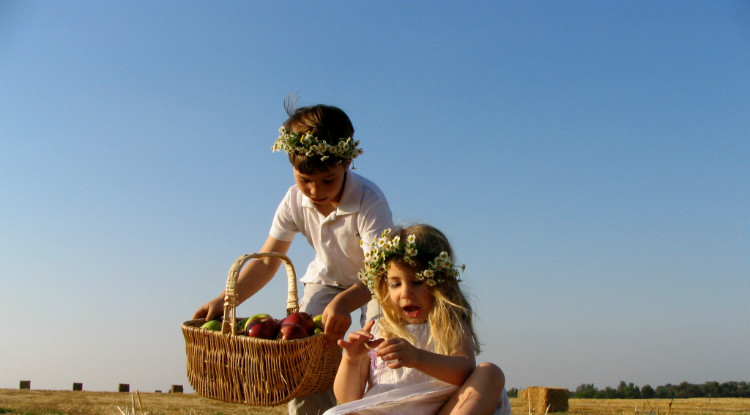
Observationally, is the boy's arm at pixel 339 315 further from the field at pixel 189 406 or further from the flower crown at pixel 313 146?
the field at pixel 189 406

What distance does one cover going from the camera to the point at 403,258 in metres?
4.05

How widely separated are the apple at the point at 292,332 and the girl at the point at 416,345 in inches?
16.0

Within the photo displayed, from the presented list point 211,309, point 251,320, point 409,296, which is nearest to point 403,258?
point 409,296

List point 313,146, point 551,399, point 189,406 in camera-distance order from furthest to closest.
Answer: point 551,399 → point 189,406 → point 313,146

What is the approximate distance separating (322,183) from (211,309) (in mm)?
1228

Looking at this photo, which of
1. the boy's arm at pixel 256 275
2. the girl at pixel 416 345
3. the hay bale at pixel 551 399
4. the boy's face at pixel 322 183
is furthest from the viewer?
the hay bale at pixel 551 399

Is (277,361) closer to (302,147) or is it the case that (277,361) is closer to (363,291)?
(363,291)

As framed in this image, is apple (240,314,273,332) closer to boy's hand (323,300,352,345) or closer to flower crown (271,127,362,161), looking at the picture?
boy's hand (323,300,352,345)

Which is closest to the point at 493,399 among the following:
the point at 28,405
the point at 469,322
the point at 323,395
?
the point at 469,322

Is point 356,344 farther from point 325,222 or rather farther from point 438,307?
point 325,222

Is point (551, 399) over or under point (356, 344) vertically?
under

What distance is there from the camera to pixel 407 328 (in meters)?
3.99

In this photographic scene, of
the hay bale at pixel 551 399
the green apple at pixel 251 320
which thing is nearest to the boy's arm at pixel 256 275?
the green apple at pixel 251 320

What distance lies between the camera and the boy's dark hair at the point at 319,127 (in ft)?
14.8
